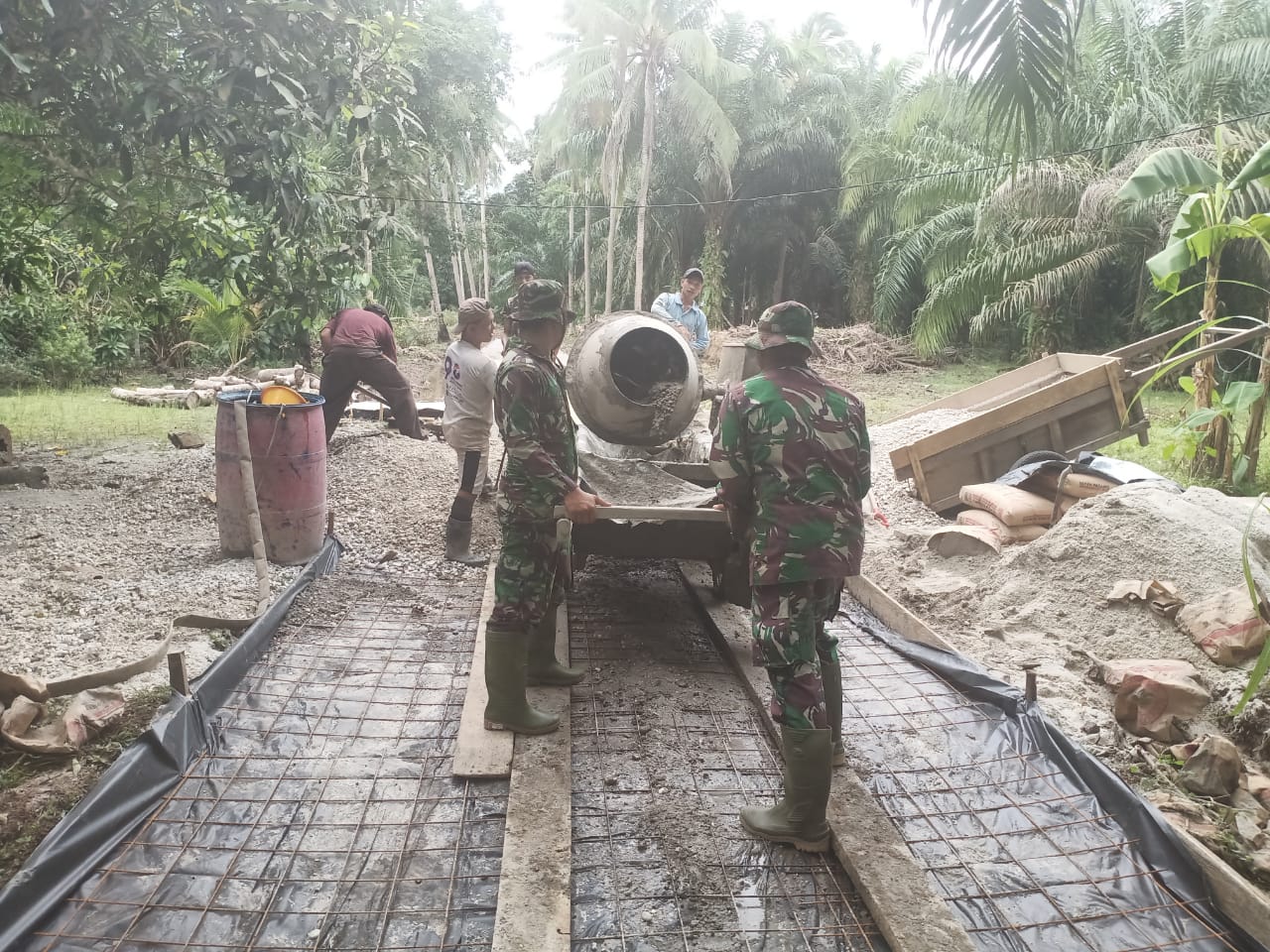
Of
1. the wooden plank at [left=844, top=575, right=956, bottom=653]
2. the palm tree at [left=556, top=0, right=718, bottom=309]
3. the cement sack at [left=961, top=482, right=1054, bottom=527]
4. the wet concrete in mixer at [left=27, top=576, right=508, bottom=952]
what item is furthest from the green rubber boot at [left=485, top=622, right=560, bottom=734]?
the palm tree at [left=556, top=0, right=718, bottom=309]

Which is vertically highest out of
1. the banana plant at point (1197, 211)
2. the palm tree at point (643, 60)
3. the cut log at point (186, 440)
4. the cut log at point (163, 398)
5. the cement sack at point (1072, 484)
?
the palm tree at point (643, 60)

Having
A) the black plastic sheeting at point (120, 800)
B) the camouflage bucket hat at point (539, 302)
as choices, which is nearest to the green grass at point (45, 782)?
the black plastic sheeting at point (120, 800)

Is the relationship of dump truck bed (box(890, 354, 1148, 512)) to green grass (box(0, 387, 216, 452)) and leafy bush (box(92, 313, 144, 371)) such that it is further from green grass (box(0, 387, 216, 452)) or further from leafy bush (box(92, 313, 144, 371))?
leafy bush (box(92, 313, 144, 371))

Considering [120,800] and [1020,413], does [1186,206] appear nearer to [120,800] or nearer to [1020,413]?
[1020,413]

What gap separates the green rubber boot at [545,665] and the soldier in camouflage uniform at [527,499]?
415 mm

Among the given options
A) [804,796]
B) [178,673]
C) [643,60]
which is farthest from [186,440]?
[643,60]

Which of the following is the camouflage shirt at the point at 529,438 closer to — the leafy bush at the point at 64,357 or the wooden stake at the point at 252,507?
the wooden stake at the point at 252,507

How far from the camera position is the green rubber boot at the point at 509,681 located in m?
3.41

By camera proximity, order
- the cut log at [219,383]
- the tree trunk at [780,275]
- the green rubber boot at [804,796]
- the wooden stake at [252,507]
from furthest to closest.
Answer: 1. the tree trunk at [780,275]
2. the cut log at [219,383]
3. the wooden stake at [252,507]
4. the green rubber boot at [804,796]

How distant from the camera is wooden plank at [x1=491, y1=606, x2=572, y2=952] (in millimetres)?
2375

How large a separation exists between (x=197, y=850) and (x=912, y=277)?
20835mm

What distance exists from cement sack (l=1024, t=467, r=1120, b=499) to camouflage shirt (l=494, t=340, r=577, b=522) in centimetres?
386

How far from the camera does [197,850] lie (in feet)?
8.94

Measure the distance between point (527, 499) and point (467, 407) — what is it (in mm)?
2582
